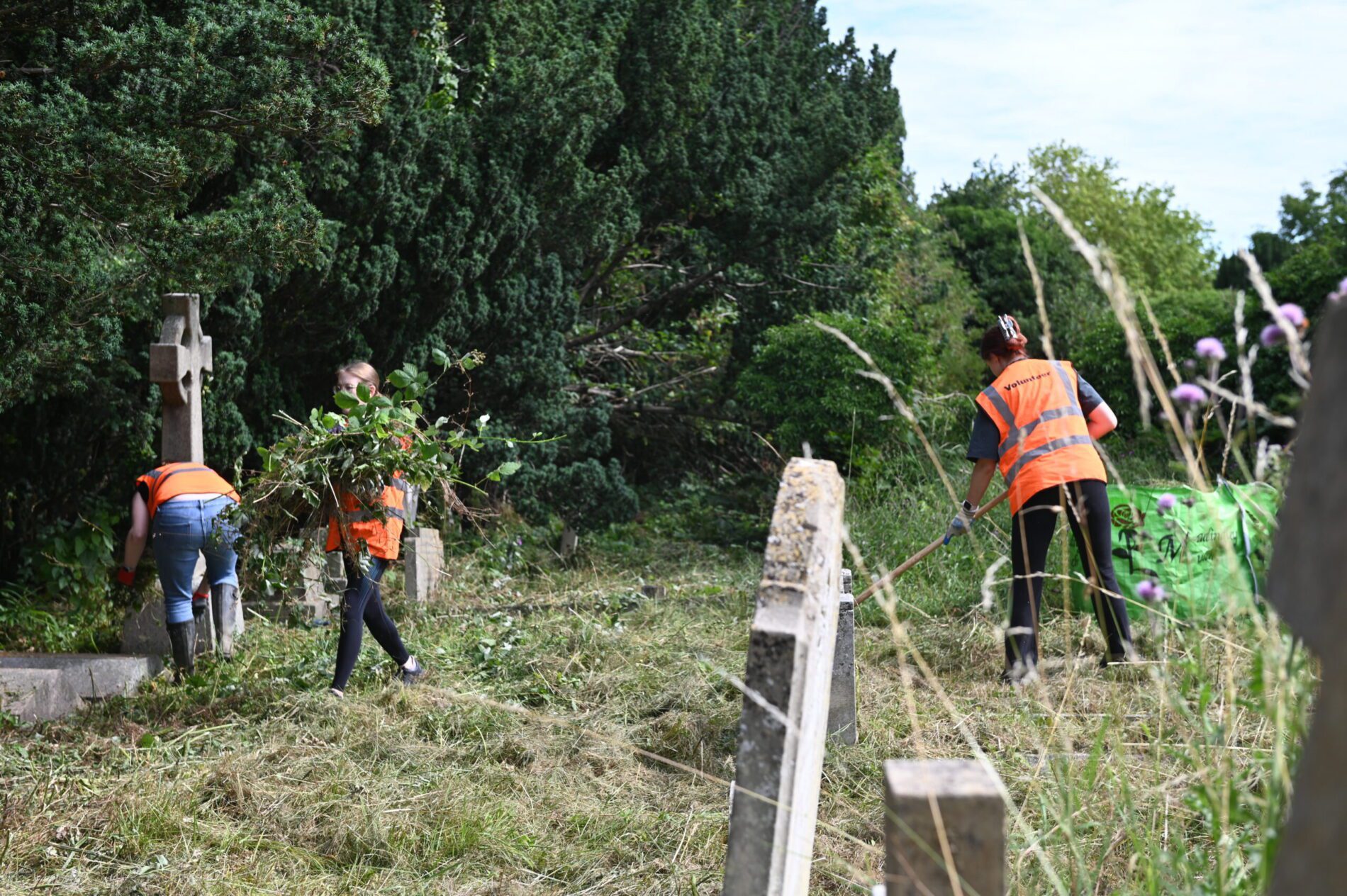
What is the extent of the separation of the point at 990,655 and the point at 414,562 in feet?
12.6

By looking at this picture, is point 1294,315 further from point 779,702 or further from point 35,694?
point 35,694

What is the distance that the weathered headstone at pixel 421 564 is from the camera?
7828mm

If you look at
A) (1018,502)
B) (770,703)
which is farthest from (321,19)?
(770,703)

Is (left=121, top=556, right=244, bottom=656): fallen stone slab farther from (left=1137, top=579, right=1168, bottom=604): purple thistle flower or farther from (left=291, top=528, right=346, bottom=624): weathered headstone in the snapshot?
(left=1137, top=579, right=1168, bottom=604): purple thistle flower

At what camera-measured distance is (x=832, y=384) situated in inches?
428

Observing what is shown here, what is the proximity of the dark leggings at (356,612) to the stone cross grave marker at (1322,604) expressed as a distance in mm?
4878

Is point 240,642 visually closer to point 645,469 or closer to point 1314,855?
point 1314,855

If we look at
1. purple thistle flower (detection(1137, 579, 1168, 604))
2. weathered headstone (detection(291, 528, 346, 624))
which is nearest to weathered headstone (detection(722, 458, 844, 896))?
purple thistle flower (detection(1137, 579, 1168, 604))

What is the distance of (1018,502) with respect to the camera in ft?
17.1

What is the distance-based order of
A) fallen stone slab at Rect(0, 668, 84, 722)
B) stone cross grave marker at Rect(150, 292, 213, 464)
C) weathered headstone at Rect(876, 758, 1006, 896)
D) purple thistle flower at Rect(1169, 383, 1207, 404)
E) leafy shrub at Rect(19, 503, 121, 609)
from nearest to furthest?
weathered headstone at Rect(876, 758, 1006, 896) < purple thistle flower at Rect(1169, 383, 1207, 404) < fallen stone slab at Rect(0, 668, 84, 722) < stone cross grave marker at Rect(150, 292, 213, 464) < leafy shrub at Rect(19, 503, 121, 609)

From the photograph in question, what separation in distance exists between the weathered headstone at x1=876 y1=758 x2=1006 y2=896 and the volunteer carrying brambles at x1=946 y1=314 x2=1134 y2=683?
3722mm

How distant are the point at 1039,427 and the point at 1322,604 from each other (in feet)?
14.8

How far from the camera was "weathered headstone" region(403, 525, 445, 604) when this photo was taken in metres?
7.83

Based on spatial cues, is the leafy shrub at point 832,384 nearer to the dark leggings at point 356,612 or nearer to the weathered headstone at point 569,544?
the weathered headstone at point 569,544
